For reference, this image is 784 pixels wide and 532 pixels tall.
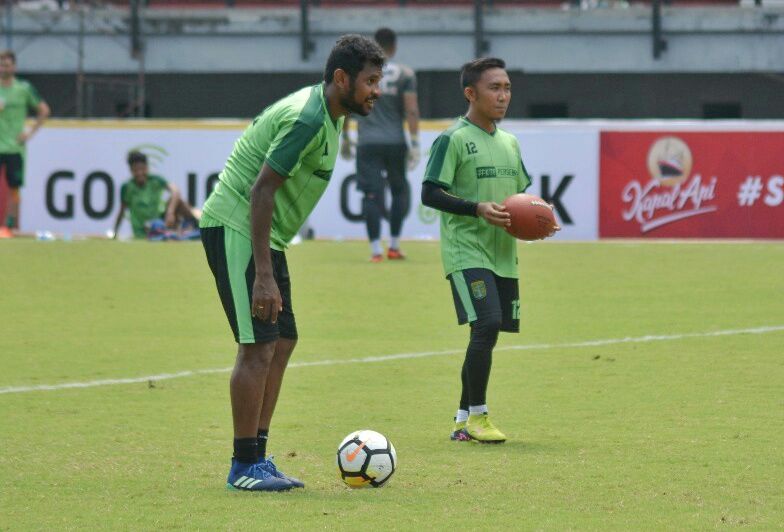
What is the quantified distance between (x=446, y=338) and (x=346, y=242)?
10.0 meters

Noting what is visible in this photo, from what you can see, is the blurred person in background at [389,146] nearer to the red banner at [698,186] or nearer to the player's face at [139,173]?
the player's face at [139,173]

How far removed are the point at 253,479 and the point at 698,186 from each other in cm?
1646

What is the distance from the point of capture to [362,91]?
657 centimetres

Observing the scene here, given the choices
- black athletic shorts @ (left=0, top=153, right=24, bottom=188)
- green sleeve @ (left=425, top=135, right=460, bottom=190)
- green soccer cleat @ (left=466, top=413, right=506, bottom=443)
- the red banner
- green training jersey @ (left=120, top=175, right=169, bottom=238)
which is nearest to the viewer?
green soccer cleat @ (left=466, top=413, right=506, bottom=443)

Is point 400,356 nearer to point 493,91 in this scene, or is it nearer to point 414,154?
point 493,91

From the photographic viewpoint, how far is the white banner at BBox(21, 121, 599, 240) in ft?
74.4

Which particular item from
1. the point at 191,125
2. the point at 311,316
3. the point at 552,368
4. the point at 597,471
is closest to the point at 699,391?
the point at 552,368

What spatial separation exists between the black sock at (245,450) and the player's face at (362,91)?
4.38ft

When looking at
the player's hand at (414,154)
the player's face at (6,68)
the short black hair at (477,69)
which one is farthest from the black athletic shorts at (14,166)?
the short black hair at (477,69)

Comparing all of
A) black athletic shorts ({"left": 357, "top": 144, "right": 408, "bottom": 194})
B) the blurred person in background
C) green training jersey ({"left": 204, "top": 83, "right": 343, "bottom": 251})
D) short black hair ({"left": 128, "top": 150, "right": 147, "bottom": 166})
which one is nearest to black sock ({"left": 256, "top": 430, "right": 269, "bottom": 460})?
green training jersey ({"left": 204, "top": 83, "right": 343, "bottom": 251})

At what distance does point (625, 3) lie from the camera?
33.5 m

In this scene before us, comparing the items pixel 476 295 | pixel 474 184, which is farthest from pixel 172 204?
pixel 476 295

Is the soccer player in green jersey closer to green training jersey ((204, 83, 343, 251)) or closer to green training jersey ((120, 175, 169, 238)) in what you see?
green training jersey ((204, 83, 343, 251))

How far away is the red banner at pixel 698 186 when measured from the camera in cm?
2230
